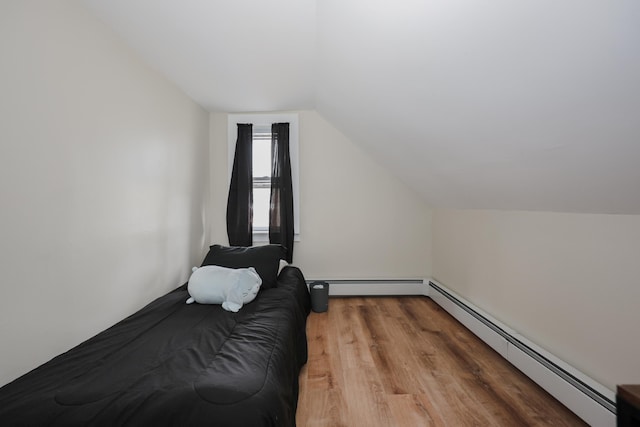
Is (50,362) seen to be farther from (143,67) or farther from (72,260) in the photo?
(143,67)

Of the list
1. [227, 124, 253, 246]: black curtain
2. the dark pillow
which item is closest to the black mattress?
the dark pillow

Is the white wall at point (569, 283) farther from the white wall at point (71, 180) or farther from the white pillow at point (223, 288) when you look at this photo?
the white wall at point (71, 180)

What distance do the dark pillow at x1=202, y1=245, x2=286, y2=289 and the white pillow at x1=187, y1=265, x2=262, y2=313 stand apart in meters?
0.33

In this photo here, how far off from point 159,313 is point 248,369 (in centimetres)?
102

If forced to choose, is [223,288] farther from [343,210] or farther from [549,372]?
[549,372]

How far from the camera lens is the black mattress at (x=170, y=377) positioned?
1.05 meters

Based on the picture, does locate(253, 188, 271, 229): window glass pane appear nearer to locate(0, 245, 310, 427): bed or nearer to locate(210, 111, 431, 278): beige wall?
locate(210, 111, 431, 278): beige wall

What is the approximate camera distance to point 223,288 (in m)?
2.16

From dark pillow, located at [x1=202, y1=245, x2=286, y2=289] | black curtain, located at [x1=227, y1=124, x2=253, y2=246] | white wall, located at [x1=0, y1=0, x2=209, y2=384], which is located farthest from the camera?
black curtain, located at [x1=227, y1=124, x2=253, y2=246]

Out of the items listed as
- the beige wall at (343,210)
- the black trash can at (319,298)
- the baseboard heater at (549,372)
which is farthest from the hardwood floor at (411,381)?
the beige wall at (343,210)

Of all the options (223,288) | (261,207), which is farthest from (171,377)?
(261,207)

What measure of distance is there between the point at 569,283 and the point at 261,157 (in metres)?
3.02

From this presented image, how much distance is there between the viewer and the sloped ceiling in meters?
0.92

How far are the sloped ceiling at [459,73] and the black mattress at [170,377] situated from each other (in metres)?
1.61
